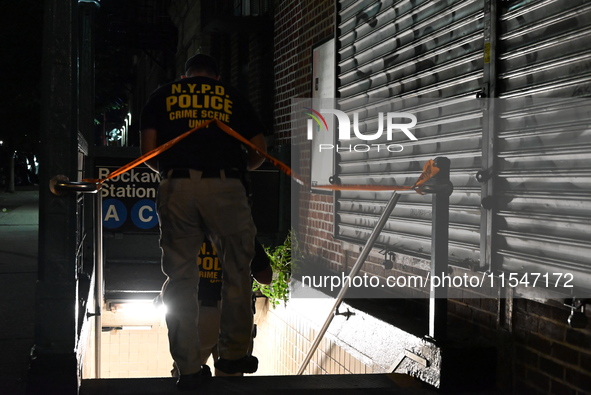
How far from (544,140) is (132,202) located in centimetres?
585

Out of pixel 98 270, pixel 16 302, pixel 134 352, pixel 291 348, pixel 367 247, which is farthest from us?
pixel 134 352

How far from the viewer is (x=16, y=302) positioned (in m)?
6.83

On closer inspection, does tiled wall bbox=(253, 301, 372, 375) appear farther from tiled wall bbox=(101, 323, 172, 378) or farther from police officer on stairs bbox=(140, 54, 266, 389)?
tiled wall bbox=(101, 323, 172, 378)

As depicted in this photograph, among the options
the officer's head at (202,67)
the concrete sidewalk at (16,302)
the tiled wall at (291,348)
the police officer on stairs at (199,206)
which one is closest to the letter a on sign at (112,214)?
the concrete sidewalk at (16,302)

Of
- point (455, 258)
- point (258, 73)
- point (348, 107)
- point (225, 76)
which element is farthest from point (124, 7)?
point (455, 258)

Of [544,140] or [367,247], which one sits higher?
[544,140]

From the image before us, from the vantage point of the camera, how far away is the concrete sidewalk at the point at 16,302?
4438 mm

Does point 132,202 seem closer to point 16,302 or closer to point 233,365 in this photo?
point 16,302

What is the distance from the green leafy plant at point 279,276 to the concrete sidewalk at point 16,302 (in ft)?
8.30

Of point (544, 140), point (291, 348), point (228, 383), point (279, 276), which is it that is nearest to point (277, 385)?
point (228, 383)

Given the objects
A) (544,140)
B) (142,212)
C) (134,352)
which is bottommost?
(134,352)

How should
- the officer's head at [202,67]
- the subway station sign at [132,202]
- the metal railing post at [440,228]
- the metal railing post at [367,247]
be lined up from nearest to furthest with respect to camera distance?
the metal railing post at [440,228]
the officer's head at [202,67]
the metal railing post at [367,247]
the subway station sign at [132,202]

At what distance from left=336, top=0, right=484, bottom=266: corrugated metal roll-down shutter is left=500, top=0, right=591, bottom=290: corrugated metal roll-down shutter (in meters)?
0.37

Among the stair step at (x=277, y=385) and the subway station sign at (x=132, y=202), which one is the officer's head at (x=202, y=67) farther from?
the subway station sign at (x=132, y=202)
